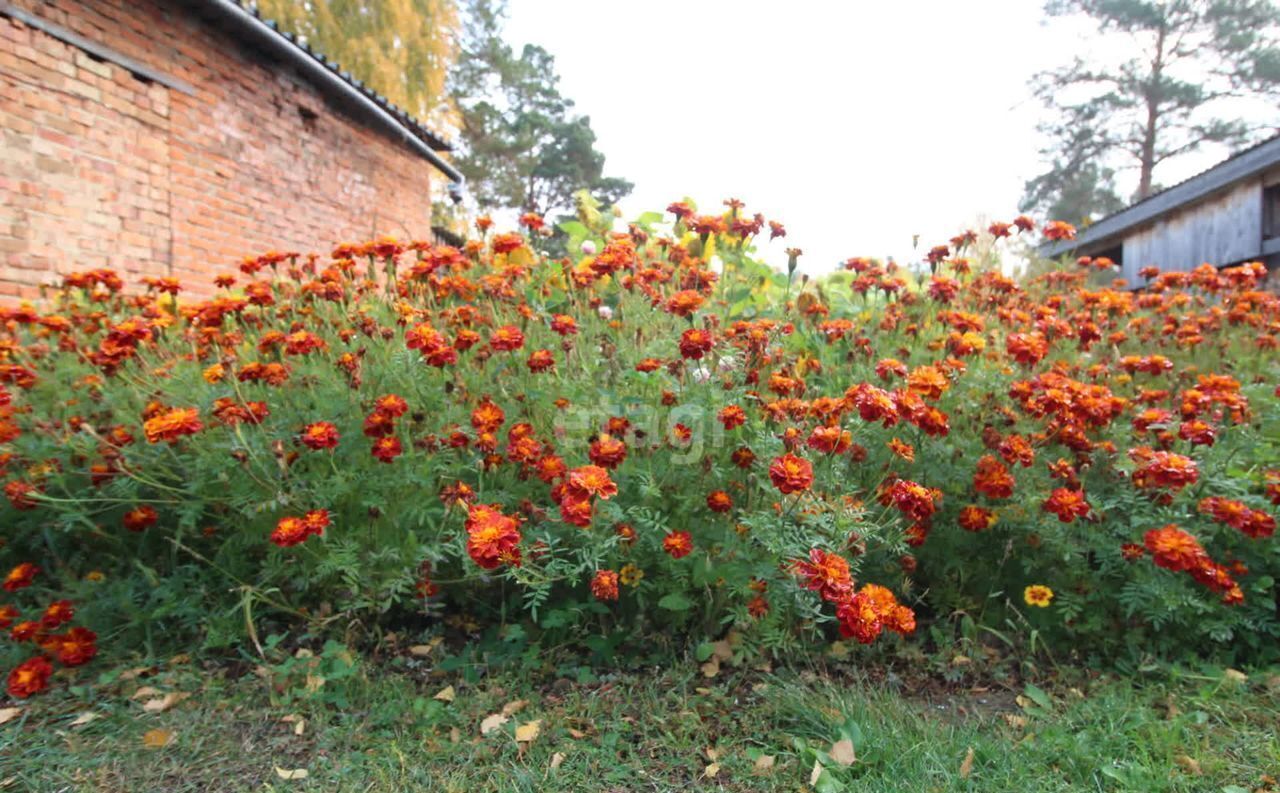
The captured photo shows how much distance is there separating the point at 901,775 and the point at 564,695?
880 mm

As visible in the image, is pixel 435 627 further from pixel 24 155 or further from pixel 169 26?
pixel 169 26

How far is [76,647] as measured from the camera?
1.98 m

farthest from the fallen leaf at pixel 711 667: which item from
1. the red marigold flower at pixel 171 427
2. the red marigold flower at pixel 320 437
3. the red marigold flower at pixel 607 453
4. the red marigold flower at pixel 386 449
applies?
the red marigold flower at pixel 171 427

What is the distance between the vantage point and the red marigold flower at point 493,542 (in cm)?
152

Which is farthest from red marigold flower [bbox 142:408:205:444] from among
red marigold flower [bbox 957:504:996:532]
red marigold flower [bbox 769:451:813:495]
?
red marigold flower [bbox 957:504:996:532]

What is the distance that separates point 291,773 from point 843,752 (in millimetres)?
1240

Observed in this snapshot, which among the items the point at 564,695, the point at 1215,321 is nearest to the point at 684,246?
the point at 564,695

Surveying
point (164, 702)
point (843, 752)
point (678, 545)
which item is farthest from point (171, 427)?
point (843, 752)

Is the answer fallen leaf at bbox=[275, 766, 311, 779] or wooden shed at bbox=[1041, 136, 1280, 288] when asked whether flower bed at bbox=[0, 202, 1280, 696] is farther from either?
wooden shed at bbox=[1041, 136, 1280, 288]

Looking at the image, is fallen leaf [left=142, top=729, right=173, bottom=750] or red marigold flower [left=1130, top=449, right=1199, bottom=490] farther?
Answer: red marigold flower [left=1130, top=449, right=1199, bottom=490]

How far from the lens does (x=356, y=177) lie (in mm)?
8688

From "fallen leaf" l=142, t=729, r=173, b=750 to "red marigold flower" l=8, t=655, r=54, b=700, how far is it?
0.41 meters

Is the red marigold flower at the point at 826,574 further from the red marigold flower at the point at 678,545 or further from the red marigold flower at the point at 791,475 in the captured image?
the red marigold flower at the point at 678,545

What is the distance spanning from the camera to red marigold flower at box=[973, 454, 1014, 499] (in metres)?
1.98
